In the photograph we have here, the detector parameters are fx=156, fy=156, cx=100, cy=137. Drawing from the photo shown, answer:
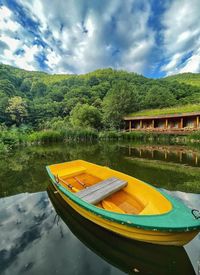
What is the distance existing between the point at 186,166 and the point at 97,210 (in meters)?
6.35

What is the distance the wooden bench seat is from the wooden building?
62.1 ft

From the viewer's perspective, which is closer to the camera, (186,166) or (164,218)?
(164,218)

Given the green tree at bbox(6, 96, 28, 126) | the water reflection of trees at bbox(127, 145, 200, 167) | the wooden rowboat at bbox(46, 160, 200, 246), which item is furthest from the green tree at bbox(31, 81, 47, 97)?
the wooden rowboat at bbox(46, 160, 200, 246)

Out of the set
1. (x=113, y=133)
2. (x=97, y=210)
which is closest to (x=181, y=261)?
(x=97, y=210)

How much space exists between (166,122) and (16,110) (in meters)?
27.8

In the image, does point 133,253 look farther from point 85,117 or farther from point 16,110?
point 16,110

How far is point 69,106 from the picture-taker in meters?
37.9

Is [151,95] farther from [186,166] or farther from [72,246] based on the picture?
[72,246]

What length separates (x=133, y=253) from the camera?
7.31 feet

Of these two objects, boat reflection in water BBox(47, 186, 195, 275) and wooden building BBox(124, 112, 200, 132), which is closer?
boat reflection in water BBox(47, 186, 195, 275)

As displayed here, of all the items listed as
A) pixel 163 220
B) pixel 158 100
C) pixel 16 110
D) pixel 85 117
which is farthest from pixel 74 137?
pixel 158 100

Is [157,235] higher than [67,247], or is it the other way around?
[157,235]

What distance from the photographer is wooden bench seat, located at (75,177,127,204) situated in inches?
113

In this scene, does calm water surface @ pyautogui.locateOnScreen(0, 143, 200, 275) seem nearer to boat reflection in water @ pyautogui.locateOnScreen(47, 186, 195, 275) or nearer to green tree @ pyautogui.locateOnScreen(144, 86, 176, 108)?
boat reflection in water @ pyautogui.locateOnScreen(47, 186, 195, 275)
